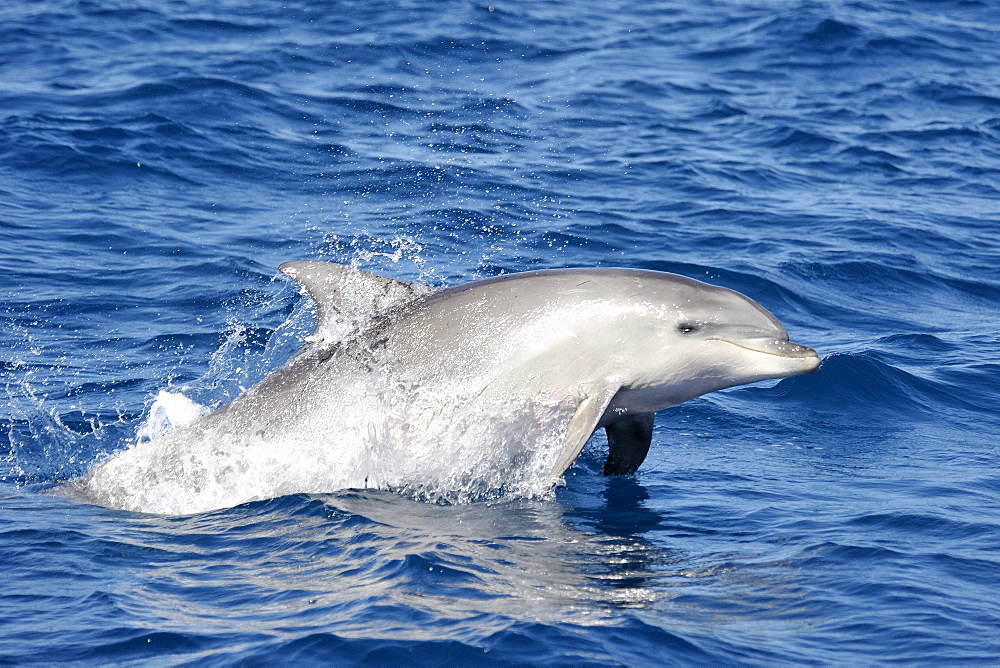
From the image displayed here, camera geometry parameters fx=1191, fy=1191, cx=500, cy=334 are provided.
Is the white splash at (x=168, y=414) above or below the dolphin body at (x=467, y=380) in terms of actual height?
below

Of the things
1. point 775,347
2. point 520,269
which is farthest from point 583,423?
point 520,269

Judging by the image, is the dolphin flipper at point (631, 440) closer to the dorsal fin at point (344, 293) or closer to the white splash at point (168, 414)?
the dorsal fin at point (344, 293)

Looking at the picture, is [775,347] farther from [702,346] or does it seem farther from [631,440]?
[631,440]

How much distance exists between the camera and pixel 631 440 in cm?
807

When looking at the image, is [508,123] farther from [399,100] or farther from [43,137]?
[43,137]

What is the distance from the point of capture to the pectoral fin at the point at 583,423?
6.94 metres

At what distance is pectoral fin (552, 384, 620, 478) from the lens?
22.8 feet

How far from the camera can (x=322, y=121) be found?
17.1 meters

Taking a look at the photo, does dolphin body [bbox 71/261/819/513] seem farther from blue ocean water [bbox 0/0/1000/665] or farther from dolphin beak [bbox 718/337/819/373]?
blue ocean water [bbox 0/0/1000/665]

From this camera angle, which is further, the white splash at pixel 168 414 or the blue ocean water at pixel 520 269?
the white splash at pixel 168 414

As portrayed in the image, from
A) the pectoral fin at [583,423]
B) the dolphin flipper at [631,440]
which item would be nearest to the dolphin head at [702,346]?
the pectoral fin at [583,423]

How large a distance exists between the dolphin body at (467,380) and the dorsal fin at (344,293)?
2 centimetres

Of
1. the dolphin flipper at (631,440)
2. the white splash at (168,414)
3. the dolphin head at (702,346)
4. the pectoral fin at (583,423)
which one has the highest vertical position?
the dolphin head at (702,346)

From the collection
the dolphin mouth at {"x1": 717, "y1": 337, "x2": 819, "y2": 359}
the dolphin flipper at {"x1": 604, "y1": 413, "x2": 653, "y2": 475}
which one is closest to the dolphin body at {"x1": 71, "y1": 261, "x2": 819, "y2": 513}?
the dolphin mouth at {"x1": 717, "y1": 337, "x2": 819, "y2": 359}
